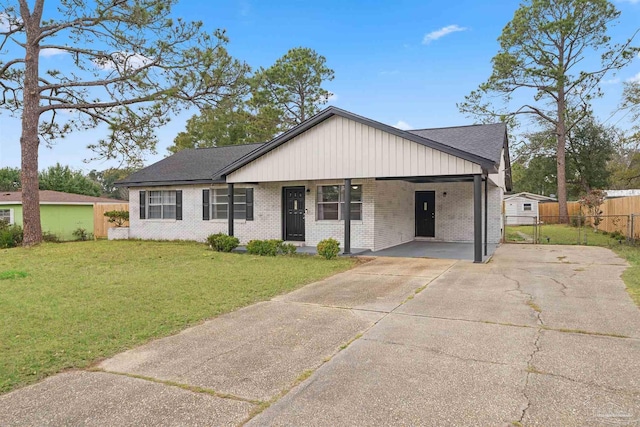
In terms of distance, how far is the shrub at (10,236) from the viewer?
612 inches

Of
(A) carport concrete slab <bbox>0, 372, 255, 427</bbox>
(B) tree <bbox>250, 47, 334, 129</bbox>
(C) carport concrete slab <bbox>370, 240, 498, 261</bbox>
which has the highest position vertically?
(B) tree <bbox>250, 47, 334, 129</bbox>

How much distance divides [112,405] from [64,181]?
36445 millimetres

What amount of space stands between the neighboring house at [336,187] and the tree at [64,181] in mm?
19999

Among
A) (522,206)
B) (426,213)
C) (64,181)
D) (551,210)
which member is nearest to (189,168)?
(426,213)

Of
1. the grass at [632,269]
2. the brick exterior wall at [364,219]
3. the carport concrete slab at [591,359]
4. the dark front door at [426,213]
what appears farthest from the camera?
the dark front door at [426,213]

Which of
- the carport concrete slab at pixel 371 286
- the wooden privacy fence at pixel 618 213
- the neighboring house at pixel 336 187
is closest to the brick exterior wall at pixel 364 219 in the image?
the neighboring house at pixel 336 187

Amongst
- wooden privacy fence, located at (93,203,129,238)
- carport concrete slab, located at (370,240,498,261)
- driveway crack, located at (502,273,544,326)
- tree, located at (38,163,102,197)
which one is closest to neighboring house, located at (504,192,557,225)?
carport concrete slab, located at (370,240,498,261)

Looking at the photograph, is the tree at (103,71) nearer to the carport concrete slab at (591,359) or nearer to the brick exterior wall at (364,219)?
the brick exterior wall at (364,219)

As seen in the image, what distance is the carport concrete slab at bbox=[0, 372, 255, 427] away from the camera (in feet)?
9.19

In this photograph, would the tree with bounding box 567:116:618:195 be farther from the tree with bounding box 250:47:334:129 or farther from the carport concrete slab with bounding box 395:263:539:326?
the carport concrete slab with bounding box 395:263:539:326

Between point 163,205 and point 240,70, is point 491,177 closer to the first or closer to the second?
point 240,70

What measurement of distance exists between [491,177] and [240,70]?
29.5 ft

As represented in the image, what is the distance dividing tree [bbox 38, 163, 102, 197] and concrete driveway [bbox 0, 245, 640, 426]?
33.6 meters

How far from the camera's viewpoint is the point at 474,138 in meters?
13.6
